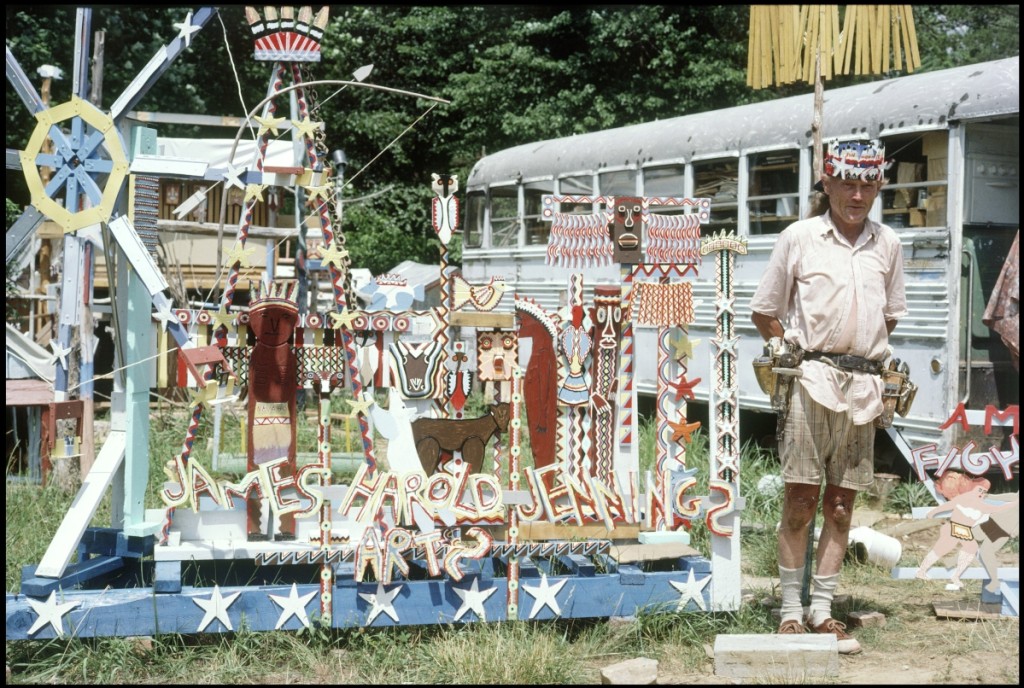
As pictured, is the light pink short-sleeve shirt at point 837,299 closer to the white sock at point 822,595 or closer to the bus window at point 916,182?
the white sock at point 822,595

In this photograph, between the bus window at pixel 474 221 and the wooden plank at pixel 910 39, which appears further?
the bus window at pixel 474 221

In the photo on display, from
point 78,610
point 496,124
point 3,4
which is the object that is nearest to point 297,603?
point 78,610

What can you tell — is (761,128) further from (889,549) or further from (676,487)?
(676,487)

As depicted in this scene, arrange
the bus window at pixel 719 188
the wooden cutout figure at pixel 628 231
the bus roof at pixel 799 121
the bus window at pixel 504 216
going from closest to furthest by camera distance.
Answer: the wooden cutout figure at pixel 628 231, the bus roof at pixel 799 121, the bus window at pixel 719 188, the bus window at pixel 504 216

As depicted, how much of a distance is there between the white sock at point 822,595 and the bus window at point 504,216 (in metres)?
8.22

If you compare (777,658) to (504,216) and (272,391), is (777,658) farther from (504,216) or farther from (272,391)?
(504,216)

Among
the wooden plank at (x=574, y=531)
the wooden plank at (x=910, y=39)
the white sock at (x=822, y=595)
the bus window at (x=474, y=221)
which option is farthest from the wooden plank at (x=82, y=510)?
the bus window at (x=474, y=221)

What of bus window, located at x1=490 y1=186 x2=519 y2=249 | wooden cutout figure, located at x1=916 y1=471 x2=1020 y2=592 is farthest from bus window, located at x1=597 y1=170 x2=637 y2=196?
wooden cutout figure, located at x1=916 y1=471 x2=1020 y2=592

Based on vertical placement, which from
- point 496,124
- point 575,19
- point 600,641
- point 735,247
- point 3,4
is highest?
point 575,19

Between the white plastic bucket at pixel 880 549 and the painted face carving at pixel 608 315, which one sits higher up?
the painted face carving at pixel 608 315

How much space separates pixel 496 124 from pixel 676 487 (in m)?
13.6

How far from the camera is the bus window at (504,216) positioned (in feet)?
41.8

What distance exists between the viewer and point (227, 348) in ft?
15.5

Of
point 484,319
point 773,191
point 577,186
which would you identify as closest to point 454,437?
point 484,319
